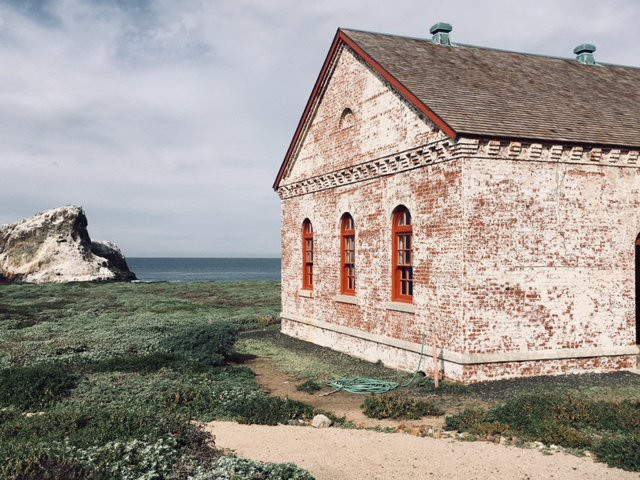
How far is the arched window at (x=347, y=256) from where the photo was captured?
1827 centimetres

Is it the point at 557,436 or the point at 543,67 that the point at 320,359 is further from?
the point at 543,67

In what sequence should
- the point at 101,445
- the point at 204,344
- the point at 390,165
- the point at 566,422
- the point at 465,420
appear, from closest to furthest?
the point at 101,445, the point at 566,422, the point at 465,420, the point at 390,165, the point at 204,344

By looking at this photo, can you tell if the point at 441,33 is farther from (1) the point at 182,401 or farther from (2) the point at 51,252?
(2) the point at 51,252

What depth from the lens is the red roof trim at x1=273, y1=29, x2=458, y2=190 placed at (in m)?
13.5

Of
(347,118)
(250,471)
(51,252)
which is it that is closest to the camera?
(250,471)

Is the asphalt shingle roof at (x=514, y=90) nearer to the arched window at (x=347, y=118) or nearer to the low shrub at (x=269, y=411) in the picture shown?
the arched window at (x=347, y=118)

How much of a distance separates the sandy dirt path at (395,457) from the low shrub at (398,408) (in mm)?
A: 1150

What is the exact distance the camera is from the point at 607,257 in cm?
1426

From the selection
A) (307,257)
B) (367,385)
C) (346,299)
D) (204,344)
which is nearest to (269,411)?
(367,385)

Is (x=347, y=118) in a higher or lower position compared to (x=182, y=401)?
higher

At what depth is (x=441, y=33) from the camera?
18.8 metres

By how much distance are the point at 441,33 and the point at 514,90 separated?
13.4 feet

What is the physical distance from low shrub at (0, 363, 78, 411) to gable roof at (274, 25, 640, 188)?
9389 mm

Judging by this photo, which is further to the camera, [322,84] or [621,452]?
[322,84]
